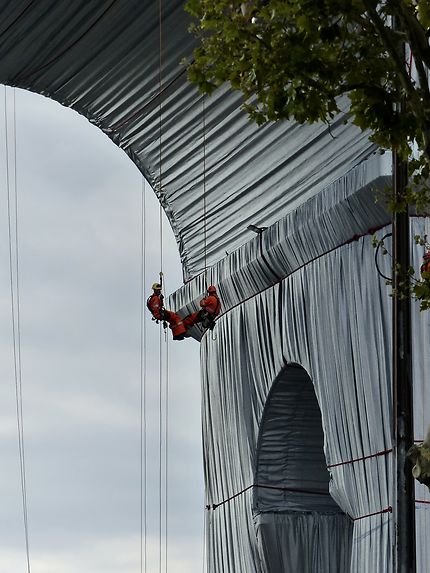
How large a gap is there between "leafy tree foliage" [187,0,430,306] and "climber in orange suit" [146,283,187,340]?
10134mm

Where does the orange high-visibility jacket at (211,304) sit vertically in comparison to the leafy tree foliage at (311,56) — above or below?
above

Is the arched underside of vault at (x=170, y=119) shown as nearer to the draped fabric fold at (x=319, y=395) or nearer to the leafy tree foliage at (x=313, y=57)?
the draped fabric fold at (x=319, y=395)

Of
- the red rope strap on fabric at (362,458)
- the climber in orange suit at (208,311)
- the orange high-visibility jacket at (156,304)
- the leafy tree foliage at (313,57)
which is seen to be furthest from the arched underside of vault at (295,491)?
the leafy tree foliage at (313,57)

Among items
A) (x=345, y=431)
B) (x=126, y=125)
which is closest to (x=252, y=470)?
(x=345, y=431)

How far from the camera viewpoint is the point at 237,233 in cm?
2083

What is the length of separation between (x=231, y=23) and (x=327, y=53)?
0.52 meters

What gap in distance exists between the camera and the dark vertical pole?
10.1 meters

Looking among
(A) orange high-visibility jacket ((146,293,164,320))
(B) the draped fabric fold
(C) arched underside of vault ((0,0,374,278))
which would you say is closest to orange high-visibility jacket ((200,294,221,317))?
(A) orange high-visibility jacket ((146,293,164,320))

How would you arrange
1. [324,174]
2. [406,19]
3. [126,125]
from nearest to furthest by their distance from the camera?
[406,19] → [324,174] → [126,125]

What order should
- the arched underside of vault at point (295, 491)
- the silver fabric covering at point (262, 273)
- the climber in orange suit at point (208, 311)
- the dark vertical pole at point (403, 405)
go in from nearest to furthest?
the dark vertical pole at point (403, 405)
the silver fabric covering at point (262, 273)
the climber in orange suit at point (208, 311)
the arched underside of vault at point (295, 491)

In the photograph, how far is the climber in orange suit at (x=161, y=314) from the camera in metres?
18.0

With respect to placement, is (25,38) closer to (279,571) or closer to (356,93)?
(279,571)

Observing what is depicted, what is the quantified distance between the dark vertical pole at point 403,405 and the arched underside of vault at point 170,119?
6950 millimetres

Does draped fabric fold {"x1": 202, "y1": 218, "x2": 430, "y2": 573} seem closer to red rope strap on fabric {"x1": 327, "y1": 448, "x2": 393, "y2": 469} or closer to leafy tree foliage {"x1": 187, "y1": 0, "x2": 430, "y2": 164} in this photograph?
red rope strap on fabric {"x1": 327, "y1": 448, "x2": 393, "y2": 469}
